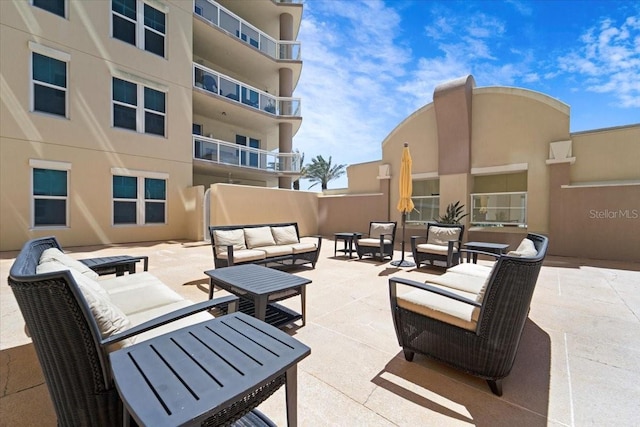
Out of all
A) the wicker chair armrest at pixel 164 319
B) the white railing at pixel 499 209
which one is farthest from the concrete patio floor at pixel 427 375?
the white railing at pixel 499 209

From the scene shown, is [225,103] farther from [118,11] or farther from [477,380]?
[477,380]

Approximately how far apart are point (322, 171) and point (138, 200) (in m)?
18.7

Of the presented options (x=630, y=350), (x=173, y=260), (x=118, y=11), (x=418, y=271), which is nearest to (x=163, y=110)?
(x=118, y=11)

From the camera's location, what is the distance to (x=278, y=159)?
1438cm

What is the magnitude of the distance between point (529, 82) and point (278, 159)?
10.9 metres

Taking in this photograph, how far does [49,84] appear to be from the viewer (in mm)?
8539

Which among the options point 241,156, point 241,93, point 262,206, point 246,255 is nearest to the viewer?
point 246,255

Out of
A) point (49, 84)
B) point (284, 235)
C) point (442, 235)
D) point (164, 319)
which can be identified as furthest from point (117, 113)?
point (442, 235)

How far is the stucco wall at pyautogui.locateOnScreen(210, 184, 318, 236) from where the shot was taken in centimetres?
1062

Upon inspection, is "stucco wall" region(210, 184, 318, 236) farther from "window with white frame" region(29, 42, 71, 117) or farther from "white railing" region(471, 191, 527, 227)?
"white railing" region(471, 191, 527, 227)

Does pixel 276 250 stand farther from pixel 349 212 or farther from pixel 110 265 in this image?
pixel 349 212

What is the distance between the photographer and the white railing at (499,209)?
30.9ft

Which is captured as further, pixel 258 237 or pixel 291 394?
pixel 258 237

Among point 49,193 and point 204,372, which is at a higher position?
point 49,193
